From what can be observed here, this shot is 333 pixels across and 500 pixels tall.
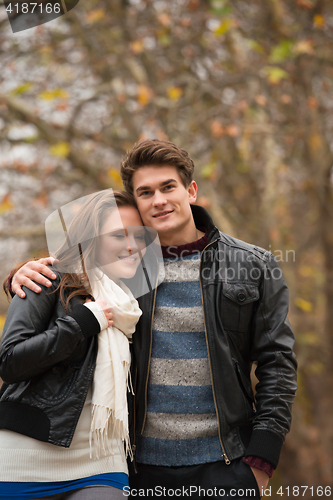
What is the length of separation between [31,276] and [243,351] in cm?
112

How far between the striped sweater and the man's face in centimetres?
38

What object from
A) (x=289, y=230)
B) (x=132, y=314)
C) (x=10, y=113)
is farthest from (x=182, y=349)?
(x=289, y=230)

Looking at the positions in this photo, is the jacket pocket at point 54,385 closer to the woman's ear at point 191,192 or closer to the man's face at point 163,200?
the man's face at point 163,200

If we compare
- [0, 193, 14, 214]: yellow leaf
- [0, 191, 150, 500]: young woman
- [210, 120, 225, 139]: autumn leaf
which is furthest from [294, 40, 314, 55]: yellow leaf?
[0, 191, 150, 500]: young woman

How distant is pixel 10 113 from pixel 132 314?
13.9ft

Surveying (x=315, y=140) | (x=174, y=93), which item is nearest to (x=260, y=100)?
(x=315, y=140)

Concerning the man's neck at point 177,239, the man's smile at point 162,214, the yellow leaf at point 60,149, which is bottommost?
the yellow leaf at point 60,149

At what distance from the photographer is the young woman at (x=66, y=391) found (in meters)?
1.97

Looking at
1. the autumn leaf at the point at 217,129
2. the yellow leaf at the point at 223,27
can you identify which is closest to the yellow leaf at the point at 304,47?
the yellow leaf at the point at 223,27

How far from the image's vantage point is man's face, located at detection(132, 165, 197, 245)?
2.51 meters

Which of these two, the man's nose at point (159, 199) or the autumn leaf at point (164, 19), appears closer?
the man's nose at point (159, 199)

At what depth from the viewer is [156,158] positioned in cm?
256

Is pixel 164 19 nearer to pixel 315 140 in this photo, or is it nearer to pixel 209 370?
pixel 315 140

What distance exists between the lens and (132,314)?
88.4 inches
